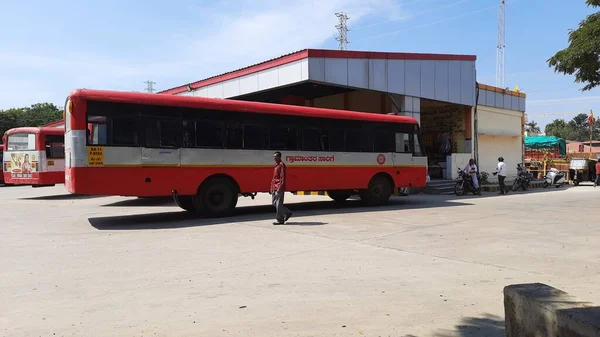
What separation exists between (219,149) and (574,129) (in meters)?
114

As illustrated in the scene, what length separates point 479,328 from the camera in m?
3.94

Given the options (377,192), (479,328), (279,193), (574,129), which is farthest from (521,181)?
(574,129)

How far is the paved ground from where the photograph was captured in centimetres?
410

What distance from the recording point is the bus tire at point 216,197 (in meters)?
11.4

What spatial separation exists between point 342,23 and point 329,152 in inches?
2438

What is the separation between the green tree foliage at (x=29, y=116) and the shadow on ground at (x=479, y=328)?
62489mm

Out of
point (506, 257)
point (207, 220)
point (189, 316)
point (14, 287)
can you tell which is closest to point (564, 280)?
point (506, 257)

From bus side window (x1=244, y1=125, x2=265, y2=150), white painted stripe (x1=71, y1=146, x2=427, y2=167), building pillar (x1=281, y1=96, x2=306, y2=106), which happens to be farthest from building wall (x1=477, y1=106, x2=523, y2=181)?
bus side window (x1=244, y1=125, x2=265, y2=150)

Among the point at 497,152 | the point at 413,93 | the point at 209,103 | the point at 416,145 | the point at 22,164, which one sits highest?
the point at 413,93

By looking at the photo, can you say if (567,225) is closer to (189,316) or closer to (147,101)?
(189,316)

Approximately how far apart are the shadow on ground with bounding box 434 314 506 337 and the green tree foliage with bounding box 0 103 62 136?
205 feet

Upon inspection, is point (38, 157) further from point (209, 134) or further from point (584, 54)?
point (584, 54)

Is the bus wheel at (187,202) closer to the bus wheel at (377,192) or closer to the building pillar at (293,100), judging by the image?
the bus wheel at (377,192)

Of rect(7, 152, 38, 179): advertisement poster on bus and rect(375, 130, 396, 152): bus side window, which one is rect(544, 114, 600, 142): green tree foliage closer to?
rect(375, 130, 396, 152): bus side window
